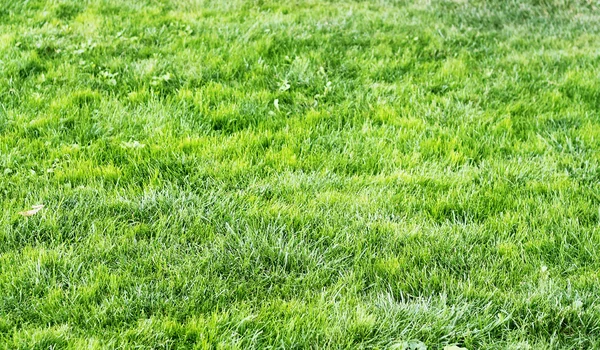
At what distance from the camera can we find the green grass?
2.97 meters

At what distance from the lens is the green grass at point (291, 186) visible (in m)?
2.97

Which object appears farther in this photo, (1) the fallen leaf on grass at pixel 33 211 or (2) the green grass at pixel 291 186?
(1) the fallen leaf on grass at pixel 33 211

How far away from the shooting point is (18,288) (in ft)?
9.96

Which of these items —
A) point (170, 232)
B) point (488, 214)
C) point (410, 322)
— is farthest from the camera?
point (488, 214)

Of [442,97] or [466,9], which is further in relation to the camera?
[466,9]

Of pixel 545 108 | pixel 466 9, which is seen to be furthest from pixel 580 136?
pixel 466 9

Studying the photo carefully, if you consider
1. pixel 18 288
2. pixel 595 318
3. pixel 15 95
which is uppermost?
pixel 15 95

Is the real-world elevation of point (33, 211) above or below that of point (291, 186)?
above

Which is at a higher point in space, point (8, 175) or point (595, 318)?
point (8, 175)

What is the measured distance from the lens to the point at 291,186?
4.05m

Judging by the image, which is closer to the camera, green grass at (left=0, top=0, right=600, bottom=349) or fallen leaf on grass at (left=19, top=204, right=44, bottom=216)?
green grass at (left=0, top=0, right=600, bottom=349)

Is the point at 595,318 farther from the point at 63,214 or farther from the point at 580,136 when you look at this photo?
the point at 63,214

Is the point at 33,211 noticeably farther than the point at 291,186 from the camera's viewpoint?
No

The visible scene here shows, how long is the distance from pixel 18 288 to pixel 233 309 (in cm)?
116
